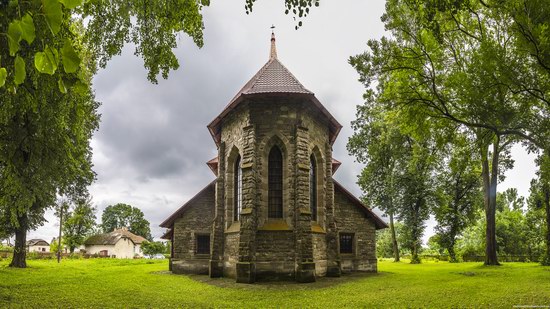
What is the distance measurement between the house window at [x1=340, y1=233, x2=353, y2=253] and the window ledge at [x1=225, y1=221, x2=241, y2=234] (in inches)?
300

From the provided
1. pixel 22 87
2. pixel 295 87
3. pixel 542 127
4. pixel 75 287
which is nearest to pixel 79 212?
pixel 75 287

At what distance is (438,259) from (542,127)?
27.9 metres

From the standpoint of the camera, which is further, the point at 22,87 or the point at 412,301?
the point at 412,301

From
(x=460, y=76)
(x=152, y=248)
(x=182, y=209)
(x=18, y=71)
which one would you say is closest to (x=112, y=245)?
(x=152, y=248)

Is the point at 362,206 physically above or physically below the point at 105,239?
above

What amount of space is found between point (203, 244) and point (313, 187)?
23.0 feet

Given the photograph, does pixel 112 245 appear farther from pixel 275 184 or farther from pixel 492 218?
pixel 492 218

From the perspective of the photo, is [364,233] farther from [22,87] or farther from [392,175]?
[22,87]

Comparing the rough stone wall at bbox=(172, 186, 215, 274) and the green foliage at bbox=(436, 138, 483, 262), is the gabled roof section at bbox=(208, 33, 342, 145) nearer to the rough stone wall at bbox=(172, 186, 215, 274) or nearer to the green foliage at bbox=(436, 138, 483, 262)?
the rough stone wall at bbox=(172, 186, 215, 274)

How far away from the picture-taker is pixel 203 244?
19609 millimetres

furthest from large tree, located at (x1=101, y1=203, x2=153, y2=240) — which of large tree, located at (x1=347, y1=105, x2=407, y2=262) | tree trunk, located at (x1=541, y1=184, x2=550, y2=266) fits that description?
tree trunk, located at (x1=541, y1=184, x2=550, y2=266)

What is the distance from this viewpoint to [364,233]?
21469mm

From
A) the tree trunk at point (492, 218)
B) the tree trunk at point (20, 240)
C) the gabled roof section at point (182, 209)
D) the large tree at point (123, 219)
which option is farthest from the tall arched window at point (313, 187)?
the large tree at point (123, 219)

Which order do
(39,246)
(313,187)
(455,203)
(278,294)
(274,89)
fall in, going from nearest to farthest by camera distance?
(278,294) < (274,89) < (313,187) < (455,203) < (39,246)
